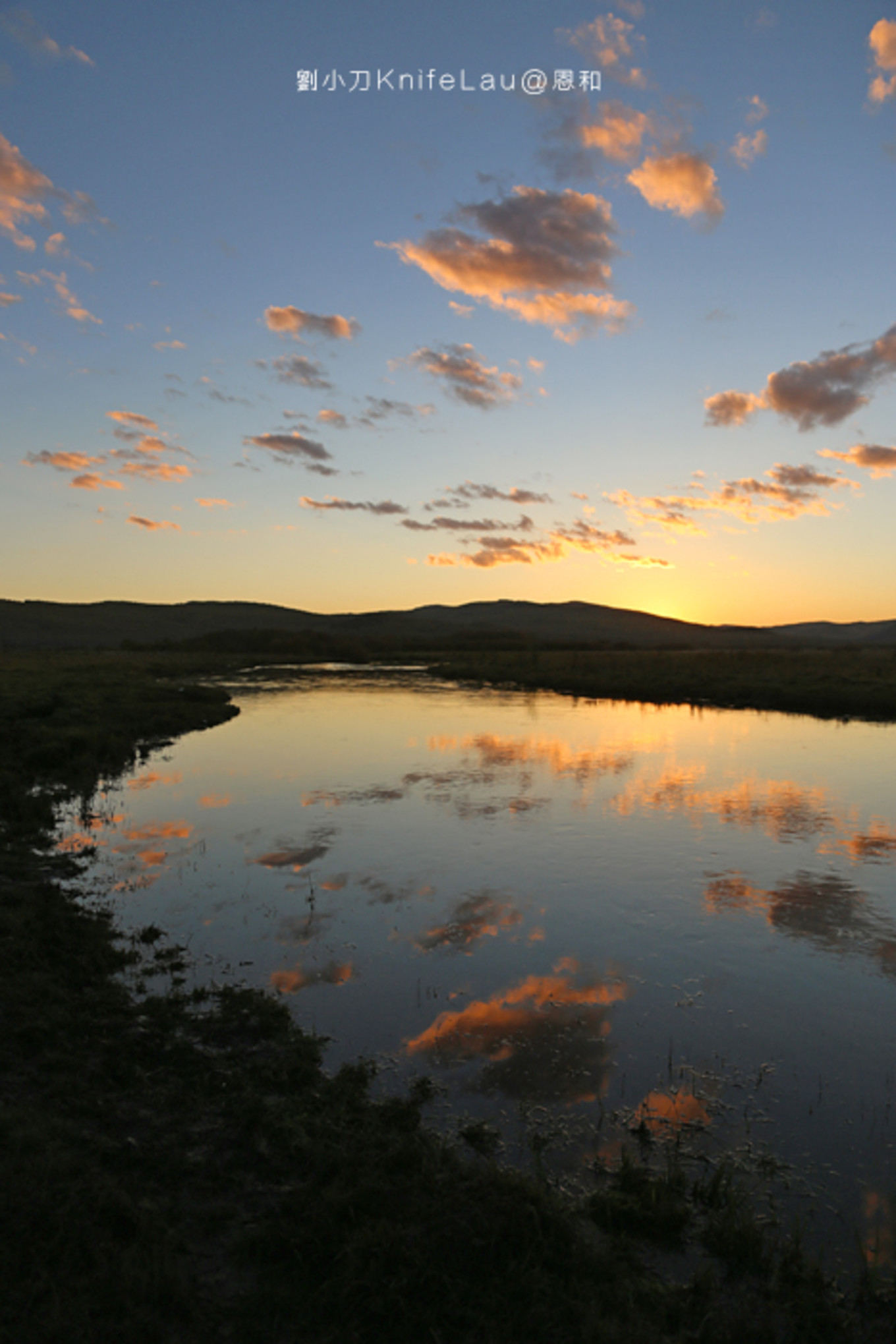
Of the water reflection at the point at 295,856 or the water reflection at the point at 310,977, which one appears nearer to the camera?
the water reflection at the point at 310,977

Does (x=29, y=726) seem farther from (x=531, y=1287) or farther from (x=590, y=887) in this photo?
(x=531, y=1287)

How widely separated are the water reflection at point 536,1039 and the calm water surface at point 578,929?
1.4 inches

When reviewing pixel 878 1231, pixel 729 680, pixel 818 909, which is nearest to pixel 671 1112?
pixel 878 1231

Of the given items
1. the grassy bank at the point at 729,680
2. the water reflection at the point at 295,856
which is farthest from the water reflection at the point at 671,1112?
the grassy bank at the point at 729,680

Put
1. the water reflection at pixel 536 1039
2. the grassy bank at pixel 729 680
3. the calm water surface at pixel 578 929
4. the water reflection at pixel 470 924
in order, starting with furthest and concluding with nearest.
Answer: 1. the grassy bank at pixel 729 680
2. the water reflection at pixel 470 924
3. the water reflection at pixel 536 1039
4. the calm water surface at pixel 578 929

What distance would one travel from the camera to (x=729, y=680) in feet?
212

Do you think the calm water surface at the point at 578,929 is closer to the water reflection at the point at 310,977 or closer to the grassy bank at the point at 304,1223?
the water reflection at the point at 310,977

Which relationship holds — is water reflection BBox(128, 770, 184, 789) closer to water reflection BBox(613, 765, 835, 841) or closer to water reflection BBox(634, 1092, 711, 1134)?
water reflection BBox(613, 765, 835, 841)

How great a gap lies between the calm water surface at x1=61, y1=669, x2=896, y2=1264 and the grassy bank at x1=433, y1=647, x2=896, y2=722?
24547mm

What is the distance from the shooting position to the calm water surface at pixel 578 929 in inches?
303

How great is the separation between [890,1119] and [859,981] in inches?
140

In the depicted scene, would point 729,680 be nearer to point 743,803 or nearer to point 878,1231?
point 743,803

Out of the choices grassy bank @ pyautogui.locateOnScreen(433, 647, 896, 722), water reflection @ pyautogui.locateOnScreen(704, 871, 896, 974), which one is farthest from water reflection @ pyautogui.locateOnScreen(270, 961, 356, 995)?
grassy bank @ pyautogui.locateOnScreen(433, 647, 896, 722)

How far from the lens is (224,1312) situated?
4.93m
